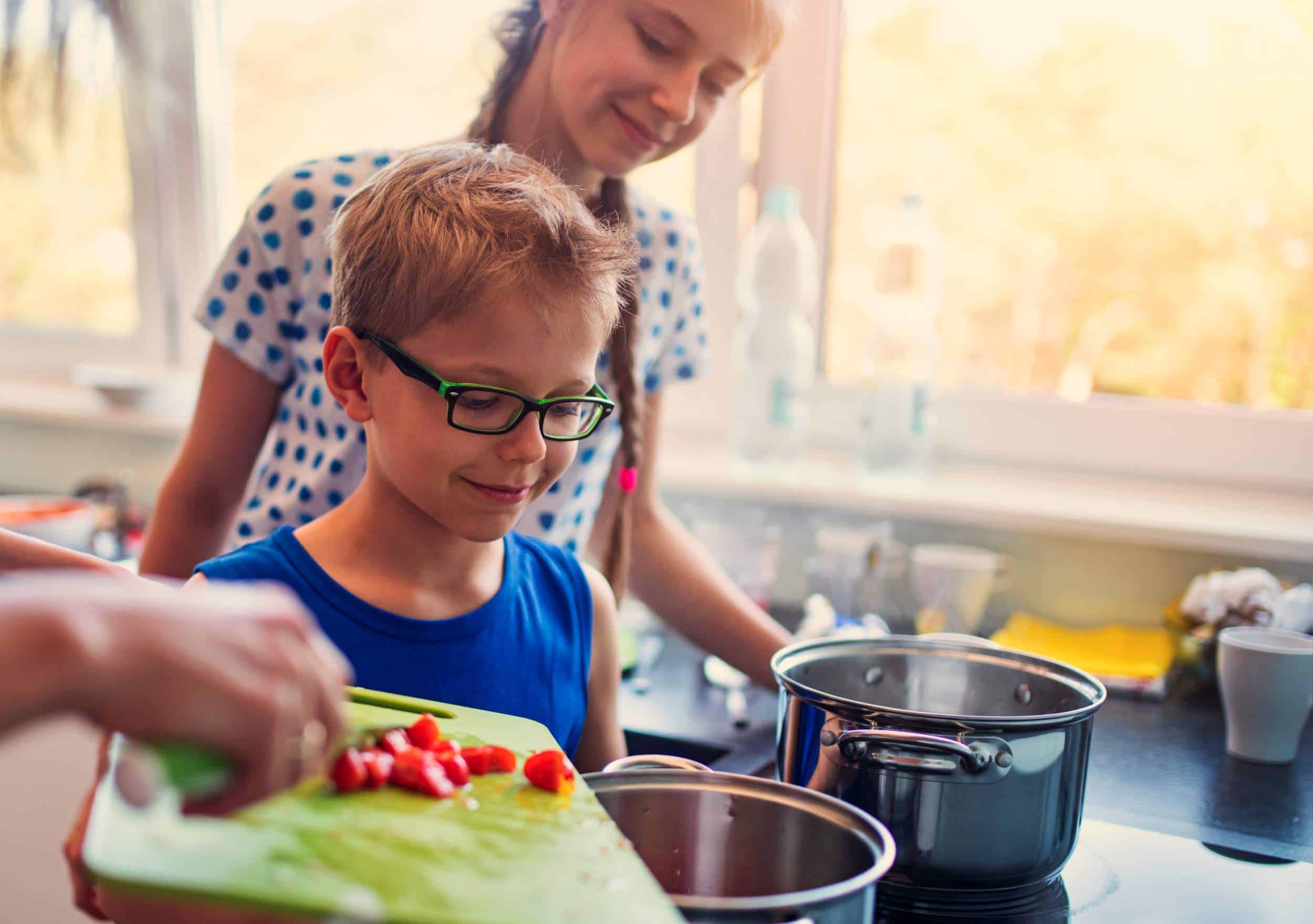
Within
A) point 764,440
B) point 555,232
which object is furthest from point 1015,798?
point 764,440

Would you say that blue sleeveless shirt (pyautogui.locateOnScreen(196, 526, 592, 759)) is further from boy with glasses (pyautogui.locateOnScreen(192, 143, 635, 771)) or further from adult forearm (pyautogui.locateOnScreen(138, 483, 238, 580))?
adult forearm (pyautogui.locateOnScreen(138, 483, 238, 580))

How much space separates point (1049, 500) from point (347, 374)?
1.06 m

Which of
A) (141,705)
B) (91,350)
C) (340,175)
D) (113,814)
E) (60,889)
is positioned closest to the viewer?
(141,705)

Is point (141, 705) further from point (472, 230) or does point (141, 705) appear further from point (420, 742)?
point (472, 230)

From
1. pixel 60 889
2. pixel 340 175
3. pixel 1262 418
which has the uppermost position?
pixel 340 175

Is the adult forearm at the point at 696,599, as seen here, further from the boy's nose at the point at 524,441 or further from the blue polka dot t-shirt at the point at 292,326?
the boy's nose at the point at 524,441

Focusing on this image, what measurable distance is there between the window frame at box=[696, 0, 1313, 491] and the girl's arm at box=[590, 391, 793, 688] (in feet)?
2.09

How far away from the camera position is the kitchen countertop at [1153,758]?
99cm

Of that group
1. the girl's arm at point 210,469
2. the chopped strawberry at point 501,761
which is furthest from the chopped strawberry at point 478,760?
the girl's arm at point 210,469

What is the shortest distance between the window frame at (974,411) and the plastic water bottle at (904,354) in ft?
0.30

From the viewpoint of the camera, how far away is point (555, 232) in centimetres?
82

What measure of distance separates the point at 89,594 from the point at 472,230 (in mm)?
457

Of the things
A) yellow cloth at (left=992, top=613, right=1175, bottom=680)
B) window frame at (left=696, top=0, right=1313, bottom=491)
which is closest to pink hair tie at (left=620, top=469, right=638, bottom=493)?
yellow cloth at (left=992, top=613, right=1175, bottom=680)

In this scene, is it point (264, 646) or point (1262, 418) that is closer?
point (264, 646)
